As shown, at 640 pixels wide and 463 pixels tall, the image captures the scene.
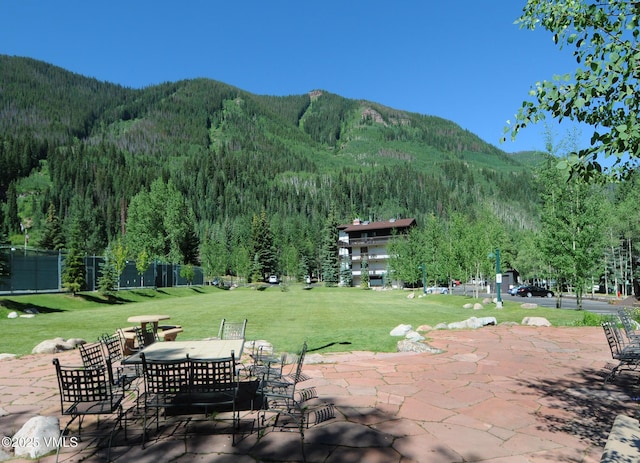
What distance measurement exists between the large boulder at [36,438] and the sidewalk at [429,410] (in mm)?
168

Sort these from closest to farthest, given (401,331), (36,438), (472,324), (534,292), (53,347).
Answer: (36,438), (53,347), (401,331), (472,324), (534,292)

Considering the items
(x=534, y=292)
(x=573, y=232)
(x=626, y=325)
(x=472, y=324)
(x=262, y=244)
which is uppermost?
(x=262, y=244)

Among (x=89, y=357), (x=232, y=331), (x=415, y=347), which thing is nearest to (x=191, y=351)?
(x=89, y=357)

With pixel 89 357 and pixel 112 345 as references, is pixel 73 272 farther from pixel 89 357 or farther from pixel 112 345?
pixel 89 357

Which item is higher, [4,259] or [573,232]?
[573,232]

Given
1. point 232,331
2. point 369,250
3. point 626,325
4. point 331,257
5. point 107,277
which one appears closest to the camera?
point 232,331

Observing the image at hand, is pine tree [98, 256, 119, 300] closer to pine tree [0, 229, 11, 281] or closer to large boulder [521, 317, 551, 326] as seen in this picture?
pine tree [0, 229, 11, 281]

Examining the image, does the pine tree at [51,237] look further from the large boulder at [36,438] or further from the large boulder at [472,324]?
the large boulder at [36,438]

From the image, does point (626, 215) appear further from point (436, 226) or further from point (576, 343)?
point (576, 343)

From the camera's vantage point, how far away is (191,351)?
643 cm

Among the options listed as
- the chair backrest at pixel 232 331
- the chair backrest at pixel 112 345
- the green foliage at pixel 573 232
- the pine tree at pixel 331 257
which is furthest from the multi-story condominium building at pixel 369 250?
the chair backrest at pixel 112 345

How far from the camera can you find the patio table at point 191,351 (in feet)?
19.6

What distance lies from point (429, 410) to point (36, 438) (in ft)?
17.2

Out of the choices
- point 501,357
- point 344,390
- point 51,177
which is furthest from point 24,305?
point 51,177
